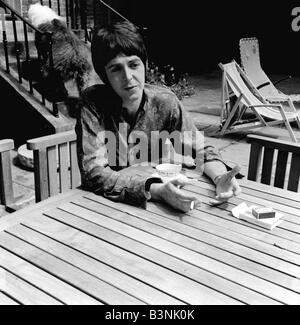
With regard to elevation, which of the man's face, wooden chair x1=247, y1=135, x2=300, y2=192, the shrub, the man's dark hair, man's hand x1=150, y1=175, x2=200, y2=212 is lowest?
the shrub

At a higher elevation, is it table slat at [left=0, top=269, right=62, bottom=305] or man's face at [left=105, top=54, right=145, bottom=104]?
man's face at [left=105, top=54, right=145, bottom=104]

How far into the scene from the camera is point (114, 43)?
77.1 inches

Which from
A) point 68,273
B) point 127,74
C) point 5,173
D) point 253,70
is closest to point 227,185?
point 127,74

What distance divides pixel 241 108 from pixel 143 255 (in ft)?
13.9

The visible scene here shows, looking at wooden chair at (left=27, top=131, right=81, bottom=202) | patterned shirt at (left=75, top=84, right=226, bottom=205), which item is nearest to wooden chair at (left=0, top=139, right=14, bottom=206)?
wooden chair at (left=27, top=131, right=81, bottom=202)

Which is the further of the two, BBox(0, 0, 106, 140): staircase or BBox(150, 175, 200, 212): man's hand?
BBox(0, 0, 106, 140): staircase

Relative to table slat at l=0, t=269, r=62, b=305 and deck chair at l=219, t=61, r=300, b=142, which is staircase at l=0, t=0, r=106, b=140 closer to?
deck chair at l=219, t=61, r=300, b=142

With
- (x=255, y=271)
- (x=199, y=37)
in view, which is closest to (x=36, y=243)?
(x=255, y=271)

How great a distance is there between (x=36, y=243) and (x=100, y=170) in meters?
0.53

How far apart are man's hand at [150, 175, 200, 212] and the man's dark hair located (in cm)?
63

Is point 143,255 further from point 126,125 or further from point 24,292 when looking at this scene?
point 126,125

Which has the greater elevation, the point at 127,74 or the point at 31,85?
the point at 127,74

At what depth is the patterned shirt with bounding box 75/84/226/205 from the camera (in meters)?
Result: 1.95

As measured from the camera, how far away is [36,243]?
5.13ft
